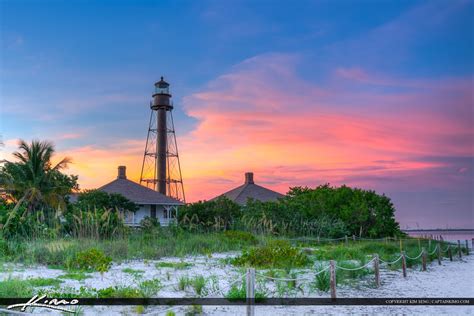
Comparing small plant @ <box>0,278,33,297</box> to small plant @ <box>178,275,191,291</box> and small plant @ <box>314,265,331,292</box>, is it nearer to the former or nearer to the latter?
small plant @ <box>178,275,191,291</box>

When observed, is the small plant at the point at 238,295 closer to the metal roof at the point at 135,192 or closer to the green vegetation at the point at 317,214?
the green vegetation at the point at 317,214

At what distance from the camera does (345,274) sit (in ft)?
36.4

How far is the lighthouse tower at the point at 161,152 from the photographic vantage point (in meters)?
39.7

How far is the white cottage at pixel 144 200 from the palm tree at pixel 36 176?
25.8ft

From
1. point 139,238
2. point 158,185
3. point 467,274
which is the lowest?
point 467,274

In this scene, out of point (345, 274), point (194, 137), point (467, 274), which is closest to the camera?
point (345, 274)

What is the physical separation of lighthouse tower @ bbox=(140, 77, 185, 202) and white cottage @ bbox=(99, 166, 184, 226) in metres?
3.21

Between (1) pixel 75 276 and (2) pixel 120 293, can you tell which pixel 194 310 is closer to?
(2) pixel 120 293

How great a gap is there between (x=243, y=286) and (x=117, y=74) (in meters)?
11.2

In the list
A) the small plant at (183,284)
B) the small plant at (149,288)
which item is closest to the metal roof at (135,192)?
the small plant at (183,284)

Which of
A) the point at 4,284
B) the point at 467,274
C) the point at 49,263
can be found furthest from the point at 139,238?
the point at 467,274

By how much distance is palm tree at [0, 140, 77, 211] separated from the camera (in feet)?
78.8

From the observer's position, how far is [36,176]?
24.7 meters

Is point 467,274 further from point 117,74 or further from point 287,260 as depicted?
point 117,74
